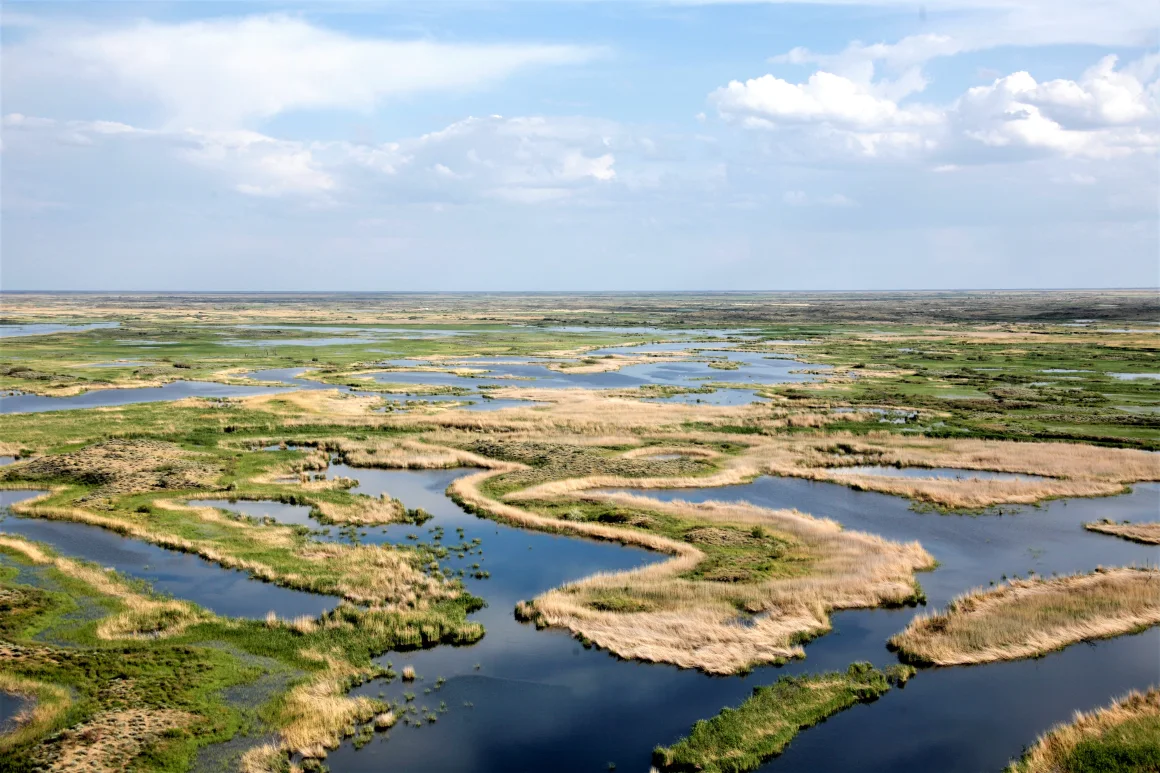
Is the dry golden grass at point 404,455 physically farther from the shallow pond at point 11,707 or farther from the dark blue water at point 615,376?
the dark blue water at point 615,376

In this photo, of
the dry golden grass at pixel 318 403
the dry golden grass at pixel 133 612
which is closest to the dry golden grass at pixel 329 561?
the dry golden grass at pixel 133 612

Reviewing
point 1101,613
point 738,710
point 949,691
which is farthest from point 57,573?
point 1101,613

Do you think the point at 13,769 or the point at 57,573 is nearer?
the point at 13,769

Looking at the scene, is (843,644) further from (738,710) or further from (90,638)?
(90,638)

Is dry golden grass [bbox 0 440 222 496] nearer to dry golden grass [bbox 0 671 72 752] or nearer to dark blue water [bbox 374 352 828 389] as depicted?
dry golden grass [bbox 0 671 72 752]

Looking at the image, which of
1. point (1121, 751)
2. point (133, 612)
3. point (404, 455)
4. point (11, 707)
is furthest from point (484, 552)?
point (1121, 751)

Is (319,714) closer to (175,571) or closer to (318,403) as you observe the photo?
(175,571)
